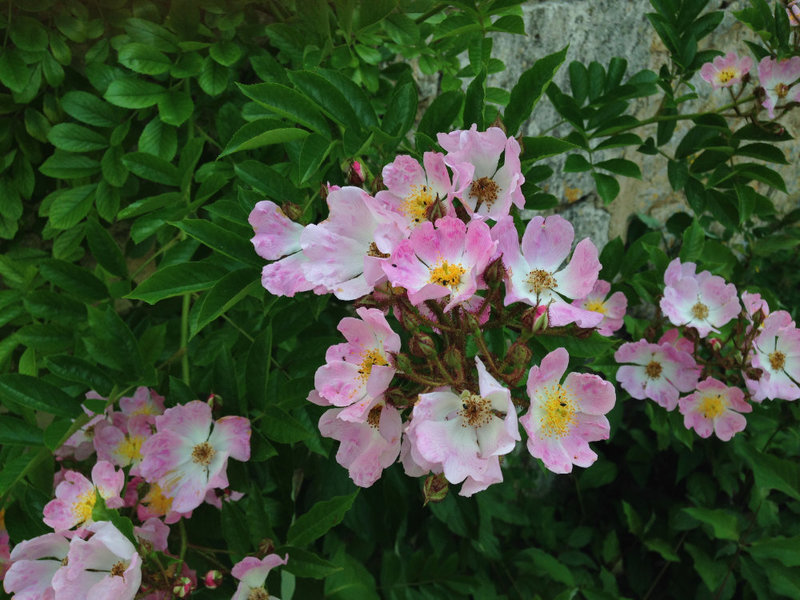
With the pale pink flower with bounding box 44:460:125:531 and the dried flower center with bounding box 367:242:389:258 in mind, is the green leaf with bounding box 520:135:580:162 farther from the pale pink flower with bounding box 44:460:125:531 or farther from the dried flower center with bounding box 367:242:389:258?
the pale pink flower with bounding box 44:460:125:531

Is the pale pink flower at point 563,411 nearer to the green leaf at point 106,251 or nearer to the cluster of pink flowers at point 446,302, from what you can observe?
the cluster of pink flowers at point 446,302

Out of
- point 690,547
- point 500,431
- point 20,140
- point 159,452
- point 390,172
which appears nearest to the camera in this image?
point 500,431

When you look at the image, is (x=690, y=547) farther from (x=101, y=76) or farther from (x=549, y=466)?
(x=101, y=76)

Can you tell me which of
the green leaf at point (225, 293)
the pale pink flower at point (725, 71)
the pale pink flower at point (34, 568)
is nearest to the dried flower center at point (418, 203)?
the green leaf at point (225, 293)

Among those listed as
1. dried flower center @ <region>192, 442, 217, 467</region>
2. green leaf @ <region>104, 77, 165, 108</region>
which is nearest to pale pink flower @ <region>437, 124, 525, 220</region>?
dried flower center @ <region>192, 442, 217, 467</region>

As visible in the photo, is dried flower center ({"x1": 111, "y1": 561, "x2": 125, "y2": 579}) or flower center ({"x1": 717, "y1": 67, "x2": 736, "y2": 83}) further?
flower center ({"x1": 717, "y1": 67, "x2": 736, "y2": 83})

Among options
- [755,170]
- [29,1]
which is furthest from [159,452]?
[755,170]
